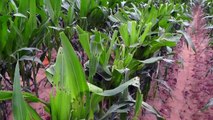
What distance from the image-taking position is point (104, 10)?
225 centimetres

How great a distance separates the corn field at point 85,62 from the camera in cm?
87

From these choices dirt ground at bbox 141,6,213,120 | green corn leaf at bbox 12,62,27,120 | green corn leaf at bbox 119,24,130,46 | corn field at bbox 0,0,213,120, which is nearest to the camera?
green corn leaf at bbox 12,62,27,120

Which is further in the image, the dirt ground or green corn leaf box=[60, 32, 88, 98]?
the dirt ground

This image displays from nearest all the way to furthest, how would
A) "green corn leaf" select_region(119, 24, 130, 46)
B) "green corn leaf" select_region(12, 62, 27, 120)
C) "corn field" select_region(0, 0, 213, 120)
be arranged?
"green corn leaf" select_region(12, 62, 27, 120)
"corn field" select_region(0, 0, 213, 120)
"green corn leaf" select_region(119, 24, 130, 46)

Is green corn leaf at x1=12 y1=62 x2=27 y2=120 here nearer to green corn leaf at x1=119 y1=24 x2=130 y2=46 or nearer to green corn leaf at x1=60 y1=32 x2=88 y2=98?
green corn leaf at x1=60 y1=32 x2=88 y2=98

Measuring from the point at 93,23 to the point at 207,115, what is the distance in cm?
117

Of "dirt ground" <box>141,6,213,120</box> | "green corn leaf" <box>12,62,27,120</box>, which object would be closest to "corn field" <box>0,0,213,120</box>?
"green corn leaf" <box>12,62,27,120</box>

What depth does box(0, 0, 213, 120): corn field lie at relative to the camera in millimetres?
866

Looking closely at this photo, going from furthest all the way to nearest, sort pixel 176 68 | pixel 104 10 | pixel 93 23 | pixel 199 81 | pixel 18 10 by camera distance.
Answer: pixel 176 68 → pixel 199 81 → pixel 93 23 → pixel 104 10 → pixel 18 10

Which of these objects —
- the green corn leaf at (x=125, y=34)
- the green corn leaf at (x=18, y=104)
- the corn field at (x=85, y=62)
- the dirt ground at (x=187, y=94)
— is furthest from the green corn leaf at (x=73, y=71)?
the dirt ground at (x=187, y=94)

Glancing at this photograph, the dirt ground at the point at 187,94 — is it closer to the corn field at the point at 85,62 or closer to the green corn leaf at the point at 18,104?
the corn field at the point at 85,62

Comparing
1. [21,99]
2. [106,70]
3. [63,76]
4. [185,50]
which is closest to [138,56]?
[106,70]

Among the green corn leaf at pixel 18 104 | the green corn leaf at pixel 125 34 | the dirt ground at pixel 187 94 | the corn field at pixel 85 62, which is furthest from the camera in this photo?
the dirt ground at pixel 187 94

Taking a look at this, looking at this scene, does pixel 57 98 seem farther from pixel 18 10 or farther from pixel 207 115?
pixel 207 115
